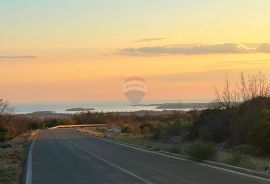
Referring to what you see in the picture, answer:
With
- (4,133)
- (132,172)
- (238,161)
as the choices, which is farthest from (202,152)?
(4,133)

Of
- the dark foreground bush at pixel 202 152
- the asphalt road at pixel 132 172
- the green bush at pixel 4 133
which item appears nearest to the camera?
the asphalt road at pixel 132 172

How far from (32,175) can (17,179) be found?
0.79m

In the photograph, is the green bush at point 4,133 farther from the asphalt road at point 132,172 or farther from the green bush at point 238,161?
the green bush at point 238,161

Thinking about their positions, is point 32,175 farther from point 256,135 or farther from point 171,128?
point 171,128

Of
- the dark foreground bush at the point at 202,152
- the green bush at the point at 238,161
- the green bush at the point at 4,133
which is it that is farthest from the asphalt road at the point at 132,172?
the green bush at the point at 4,133

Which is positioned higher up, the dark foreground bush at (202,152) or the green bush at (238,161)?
the dark foreground bush at (202,152)

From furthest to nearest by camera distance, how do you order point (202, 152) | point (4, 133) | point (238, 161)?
1. point (4, 133)
2. point (202, 152)
3. point (238, 161)

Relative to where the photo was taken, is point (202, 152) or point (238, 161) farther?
point (202, 152)

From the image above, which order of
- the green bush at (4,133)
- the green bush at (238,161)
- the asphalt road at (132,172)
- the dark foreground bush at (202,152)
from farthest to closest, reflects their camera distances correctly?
1. the green bush at (4,133)
2. the dark foreground bush at (202,152)
3. the green bush at (238,161)
4. the asphalt road at (132,172)

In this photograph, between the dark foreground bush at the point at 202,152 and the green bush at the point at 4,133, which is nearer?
the dark foreground bush at the point at 202,152

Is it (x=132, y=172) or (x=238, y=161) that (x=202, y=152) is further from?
(x=132, y=172)

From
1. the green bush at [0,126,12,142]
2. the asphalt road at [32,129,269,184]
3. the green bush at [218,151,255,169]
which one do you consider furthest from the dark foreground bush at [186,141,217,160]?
the green bush at [0,126,12,142]

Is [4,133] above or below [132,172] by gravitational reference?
above

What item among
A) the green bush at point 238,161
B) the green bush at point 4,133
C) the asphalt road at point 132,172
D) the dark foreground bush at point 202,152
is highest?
the green bush at point 4,133
